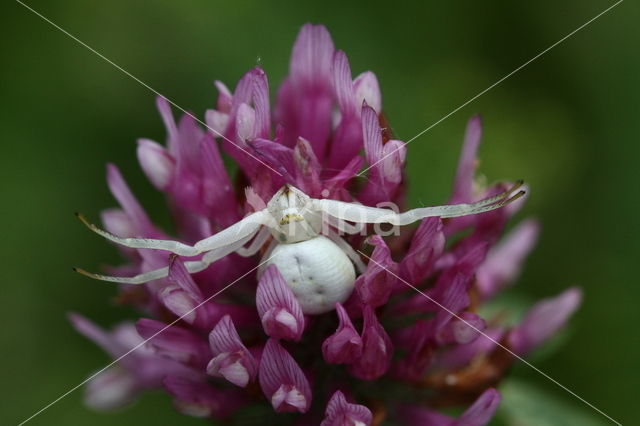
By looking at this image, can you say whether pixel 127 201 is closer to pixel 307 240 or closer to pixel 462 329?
pixel 307 240

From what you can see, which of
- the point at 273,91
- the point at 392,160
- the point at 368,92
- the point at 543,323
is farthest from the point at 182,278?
the point at 273,91

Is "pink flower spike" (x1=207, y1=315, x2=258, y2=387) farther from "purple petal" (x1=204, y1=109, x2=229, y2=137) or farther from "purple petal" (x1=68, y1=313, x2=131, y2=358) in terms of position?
"purple petal" (x1=68, y1=313, x2=131, y2=358)

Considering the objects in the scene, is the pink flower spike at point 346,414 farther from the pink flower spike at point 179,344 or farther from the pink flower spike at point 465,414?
the pink flower spike at point 179,344

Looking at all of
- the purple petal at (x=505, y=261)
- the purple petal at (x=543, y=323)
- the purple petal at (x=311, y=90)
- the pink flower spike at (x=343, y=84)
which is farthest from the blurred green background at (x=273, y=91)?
the pink flower spike at (x=343, y=84)

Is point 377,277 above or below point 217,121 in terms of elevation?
below

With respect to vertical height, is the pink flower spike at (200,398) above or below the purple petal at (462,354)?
below

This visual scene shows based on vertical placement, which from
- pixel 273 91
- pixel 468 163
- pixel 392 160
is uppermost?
pixel 273 91

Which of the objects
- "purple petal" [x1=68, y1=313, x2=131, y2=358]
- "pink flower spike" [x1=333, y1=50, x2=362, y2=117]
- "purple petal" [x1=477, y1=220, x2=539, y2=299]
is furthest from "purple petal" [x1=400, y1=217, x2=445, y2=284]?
"purple petal" [x1=68, y1=313, x2=131, y2=358]
